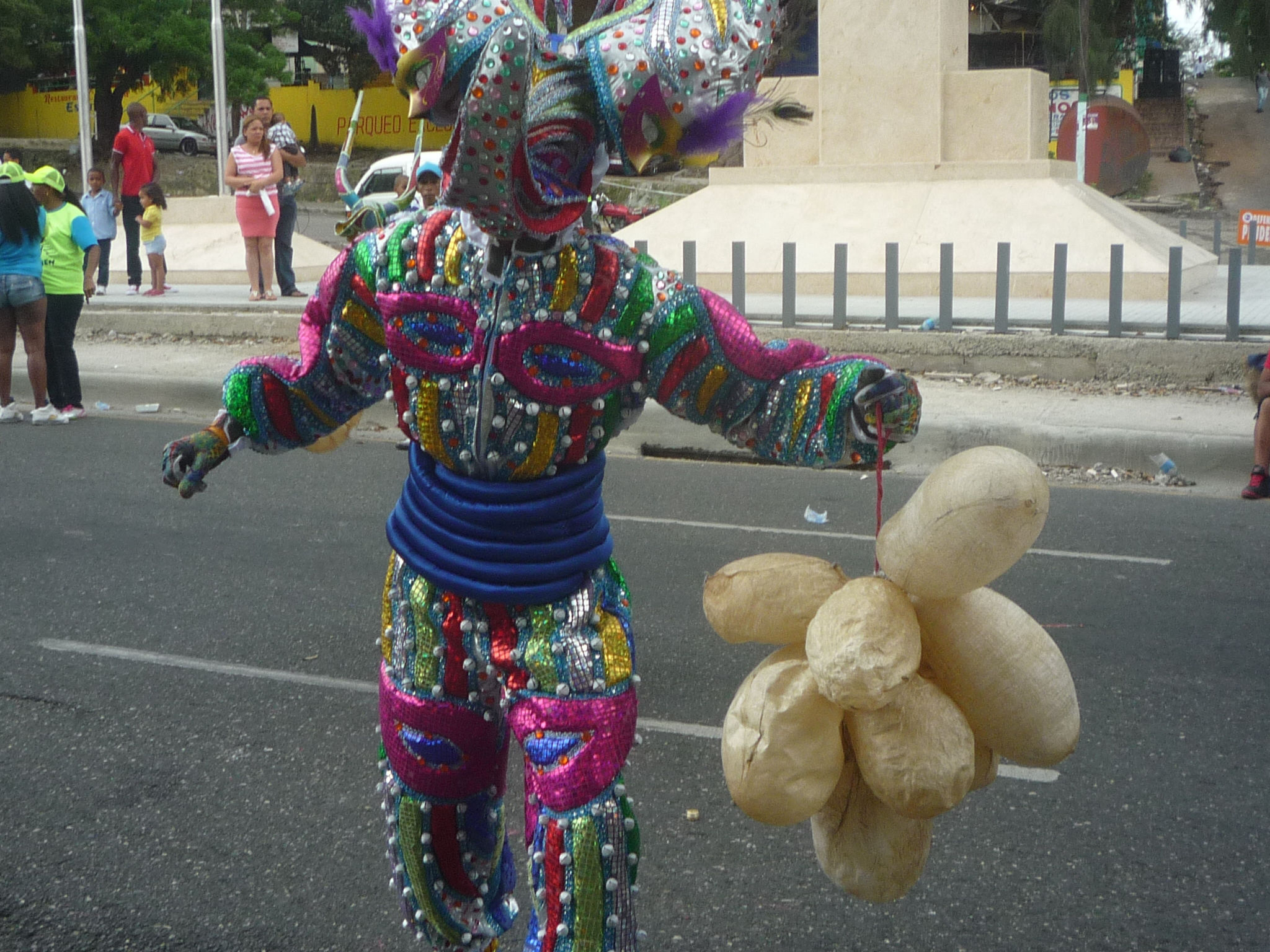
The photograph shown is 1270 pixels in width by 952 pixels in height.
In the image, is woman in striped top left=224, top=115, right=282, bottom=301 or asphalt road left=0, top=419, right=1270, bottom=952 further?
woman in striped top left=224, top=115, right=282, bottom=301

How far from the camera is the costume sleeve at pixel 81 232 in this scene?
995 centimetres

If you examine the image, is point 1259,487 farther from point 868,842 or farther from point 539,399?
point 539,399

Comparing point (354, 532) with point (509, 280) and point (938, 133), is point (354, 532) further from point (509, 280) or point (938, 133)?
point (938, 133)

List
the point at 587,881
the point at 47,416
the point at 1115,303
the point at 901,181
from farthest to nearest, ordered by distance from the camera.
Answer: the point at 901,181, the point at 1115,303, the point at 47,416, the point at 587,881

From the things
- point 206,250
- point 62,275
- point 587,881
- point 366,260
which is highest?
point 366,260

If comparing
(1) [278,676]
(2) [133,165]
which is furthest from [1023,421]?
(2) [133,165]

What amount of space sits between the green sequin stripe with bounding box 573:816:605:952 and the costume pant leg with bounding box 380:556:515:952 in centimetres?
31

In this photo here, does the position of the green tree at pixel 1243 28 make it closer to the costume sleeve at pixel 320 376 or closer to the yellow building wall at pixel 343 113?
the yellow building wall at pixel 343 113

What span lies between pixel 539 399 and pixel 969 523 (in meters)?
0.75

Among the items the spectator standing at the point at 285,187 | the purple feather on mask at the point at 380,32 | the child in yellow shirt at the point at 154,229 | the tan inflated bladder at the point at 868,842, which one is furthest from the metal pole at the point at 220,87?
the tan inflated bladder at the point at 868,842

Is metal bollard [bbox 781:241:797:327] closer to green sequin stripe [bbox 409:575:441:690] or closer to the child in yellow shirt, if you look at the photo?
the child in yellow shirt

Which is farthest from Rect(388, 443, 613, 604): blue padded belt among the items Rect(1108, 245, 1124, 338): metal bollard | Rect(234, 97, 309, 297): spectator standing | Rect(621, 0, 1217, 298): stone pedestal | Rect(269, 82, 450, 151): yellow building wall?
Rect(269, 82, 450, 151): yellow building wall

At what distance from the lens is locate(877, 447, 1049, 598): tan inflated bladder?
1992 millimetres

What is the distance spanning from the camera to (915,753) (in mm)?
1999
